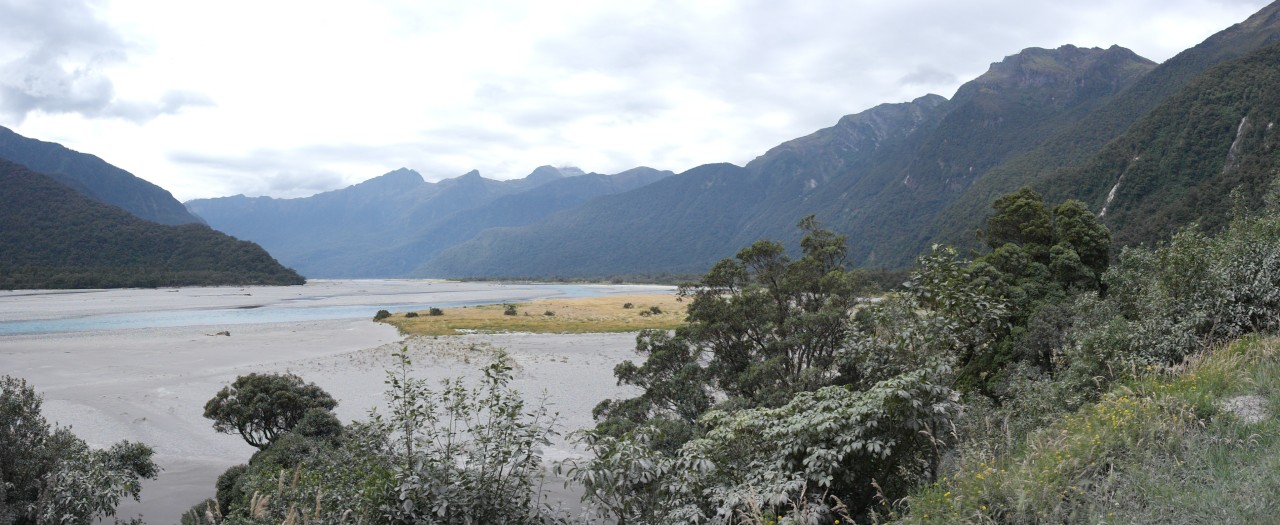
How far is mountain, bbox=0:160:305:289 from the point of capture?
121 meters

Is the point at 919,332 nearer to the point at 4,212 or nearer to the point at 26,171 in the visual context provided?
the point at 4,212

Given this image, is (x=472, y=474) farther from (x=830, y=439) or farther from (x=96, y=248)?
(x=96, y=248)

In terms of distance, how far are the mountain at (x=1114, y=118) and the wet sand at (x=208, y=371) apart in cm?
9268

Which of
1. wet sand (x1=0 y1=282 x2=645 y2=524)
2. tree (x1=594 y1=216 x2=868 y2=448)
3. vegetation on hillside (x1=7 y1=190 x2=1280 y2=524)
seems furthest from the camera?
wet sand (x1=0 y1=282 x2=645 y2=524)

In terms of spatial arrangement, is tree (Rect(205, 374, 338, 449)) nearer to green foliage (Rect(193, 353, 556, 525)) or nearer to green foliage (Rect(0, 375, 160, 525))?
green foliage (Rect(0, 375, 160, 525))

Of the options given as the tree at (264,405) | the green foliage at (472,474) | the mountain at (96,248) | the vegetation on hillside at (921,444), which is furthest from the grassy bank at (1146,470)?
the mountain at (96,248)

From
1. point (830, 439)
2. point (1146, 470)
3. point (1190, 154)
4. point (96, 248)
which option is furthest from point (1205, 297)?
point (96, 248)

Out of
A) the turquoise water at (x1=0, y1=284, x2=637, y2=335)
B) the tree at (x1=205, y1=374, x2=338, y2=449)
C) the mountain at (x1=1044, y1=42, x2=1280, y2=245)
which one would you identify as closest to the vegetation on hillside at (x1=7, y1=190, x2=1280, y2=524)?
the tree at (x1=205, y1=374, x2=338, y2=449)

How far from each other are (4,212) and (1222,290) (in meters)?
209

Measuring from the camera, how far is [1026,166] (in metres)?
129

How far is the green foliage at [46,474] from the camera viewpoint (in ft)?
28.7

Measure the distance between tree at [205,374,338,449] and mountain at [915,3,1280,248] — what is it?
109 meters

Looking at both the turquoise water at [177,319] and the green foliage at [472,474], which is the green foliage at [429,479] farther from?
the turquoise water at [177,319]

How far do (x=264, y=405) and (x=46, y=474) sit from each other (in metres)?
4.87
